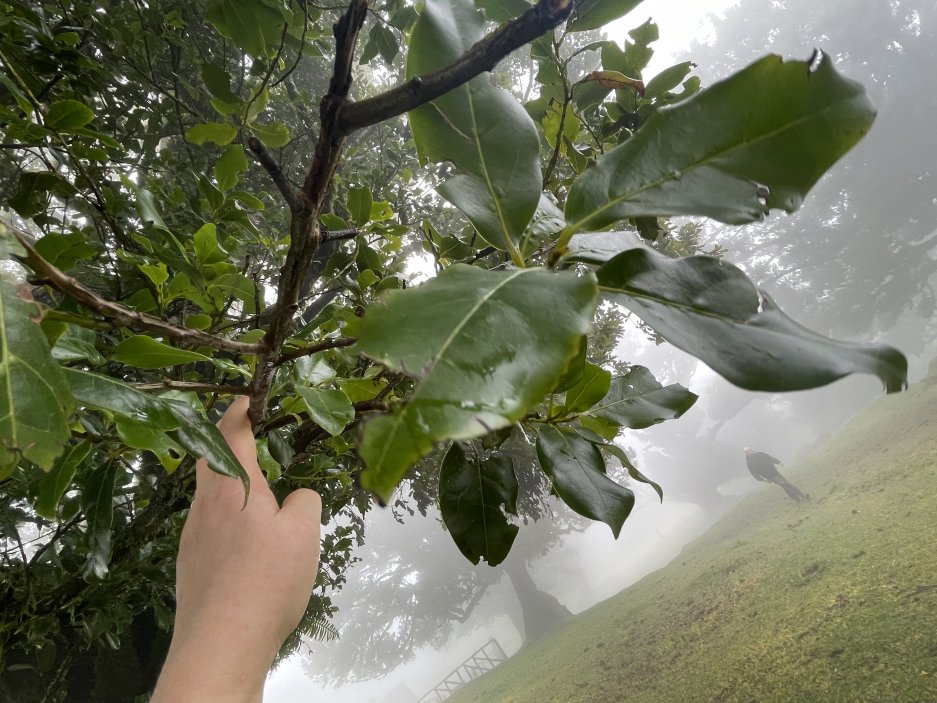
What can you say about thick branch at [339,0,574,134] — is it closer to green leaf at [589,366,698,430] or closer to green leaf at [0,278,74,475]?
green leaf at [0,278,74,475]

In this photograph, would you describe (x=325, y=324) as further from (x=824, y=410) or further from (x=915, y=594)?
(x=824, y=410)

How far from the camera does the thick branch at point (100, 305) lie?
353 millimetres

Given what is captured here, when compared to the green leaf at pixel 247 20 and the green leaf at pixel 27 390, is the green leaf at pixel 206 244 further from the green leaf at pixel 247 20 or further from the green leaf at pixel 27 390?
the green leaf at pixel 27 390

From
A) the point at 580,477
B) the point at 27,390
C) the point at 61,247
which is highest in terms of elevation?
the point at 61,247

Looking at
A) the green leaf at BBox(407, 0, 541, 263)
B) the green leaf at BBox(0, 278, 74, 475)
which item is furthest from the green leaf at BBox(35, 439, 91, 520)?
the green leaf at BBox(407, 0, 541, 263)

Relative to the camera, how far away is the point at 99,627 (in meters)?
1.44

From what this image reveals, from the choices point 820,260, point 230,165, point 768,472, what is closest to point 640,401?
point 230,165

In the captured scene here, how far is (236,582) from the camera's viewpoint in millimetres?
684

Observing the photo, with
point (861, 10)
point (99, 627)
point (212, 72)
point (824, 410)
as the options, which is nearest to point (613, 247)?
point (212, 72)

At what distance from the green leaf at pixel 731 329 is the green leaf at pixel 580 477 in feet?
1.04

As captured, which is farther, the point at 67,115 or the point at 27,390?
the point at 67,115

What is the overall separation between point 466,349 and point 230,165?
88cm

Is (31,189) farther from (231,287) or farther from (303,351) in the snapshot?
(303,351)

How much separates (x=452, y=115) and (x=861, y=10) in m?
21.9
